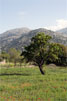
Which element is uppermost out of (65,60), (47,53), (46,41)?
(46,41)

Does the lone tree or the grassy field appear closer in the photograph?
the grassy field

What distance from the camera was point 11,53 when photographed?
10012cm

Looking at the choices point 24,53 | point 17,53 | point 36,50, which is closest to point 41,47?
point 36,50

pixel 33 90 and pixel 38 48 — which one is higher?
pixel 33 90

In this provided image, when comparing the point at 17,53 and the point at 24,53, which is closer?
the point at 24,53

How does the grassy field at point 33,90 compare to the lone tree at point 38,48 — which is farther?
the lone tree at point 38,48

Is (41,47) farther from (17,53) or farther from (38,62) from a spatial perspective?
(17,53)

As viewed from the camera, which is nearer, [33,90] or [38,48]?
[33,90]

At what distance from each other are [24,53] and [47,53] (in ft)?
22.9

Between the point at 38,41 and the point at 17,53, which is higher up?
the point at 38,41

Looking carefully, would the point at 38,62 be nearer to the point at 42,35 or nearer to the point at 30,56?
the point at 30,56

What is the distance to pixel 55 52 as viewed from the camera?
155 ft

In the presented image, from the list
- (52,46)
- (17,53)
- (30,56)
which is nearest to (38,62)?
(30,56)

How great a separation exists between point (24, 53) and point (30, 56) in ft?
8.54
